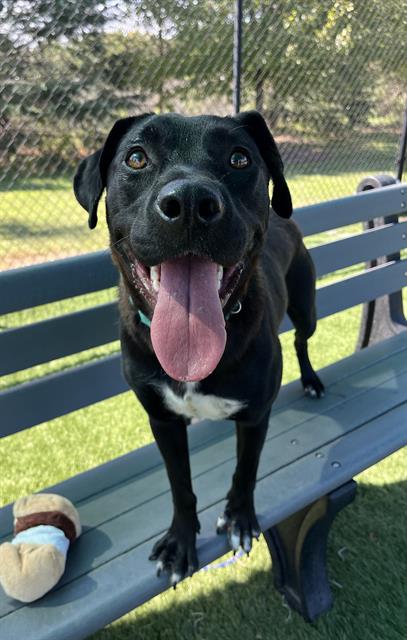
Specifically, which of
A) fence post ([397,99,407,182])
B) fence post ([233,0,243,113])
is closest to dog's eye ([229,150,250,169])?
fence post ([233,0,243,113])

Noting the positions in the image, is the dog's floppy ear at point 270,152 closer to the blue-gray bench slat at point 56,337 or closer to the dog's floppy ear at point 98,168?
the dog's floppy ear at point 98,168

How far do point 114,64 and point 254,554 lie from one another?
6.97 m

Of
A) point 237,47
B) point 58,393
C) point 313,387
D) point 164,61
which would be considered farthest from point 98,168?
point 164,61

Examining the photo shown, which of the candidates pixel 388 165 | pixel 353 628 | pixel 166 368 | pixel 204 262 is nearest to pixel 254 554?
pixel 353 628

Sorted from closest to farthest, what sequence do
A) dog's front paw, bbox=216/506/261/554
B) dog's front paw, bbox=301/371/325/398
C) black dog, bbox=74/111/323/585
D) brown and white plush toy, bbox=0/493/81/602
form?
black dog, bbox=74/111/323/585 → brown and white plush toy, bbox=0/493/81/602 → dog's front paw, bbox=216/506/261/554 → dog's front paw, bbox=301/371/325/398

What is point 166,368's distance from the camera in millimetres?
1677

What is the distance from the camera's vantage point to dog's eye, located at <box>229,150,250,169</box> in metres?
1.85

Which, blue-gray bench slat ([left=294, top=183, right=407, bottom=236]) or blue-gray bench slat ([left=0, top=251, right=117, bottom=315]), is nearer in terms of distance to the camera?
blue-gray bench slat ([left=0, top=251, right=117, bottom=315])

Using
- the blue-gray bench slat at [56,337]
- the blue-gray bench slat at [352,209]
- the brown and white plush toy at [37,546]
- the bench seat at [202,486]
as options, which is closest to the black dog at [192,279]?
the bench seat at [202,486]

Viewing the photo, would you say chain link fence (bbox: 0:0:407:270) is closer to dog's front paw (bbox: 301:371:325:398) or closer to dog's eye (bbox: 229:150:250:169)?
dog's front paw (bbox: 301:371:325:398)

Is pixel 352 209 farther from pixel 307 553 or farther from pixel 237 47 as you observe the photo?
pixel 237 47

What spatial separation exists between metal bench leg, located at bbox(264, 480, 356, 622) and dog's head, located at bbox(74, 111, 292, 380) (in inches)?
39.5

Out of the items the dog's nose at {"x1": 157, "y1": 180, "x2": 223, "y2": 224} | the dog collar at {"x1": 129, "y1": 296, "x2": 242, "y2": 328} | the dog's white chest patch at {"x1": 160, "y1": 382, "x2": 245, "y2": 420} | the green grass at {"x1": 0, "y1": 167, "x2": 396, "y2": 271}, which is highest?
the dog's nose at {"x1": 157, "y1": 180, "x2": 223, "y2": 224}

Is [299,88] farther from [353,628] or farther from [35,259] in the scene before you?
[353,628]
